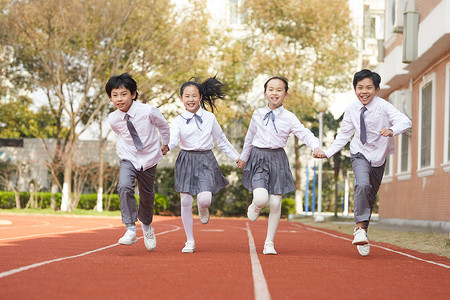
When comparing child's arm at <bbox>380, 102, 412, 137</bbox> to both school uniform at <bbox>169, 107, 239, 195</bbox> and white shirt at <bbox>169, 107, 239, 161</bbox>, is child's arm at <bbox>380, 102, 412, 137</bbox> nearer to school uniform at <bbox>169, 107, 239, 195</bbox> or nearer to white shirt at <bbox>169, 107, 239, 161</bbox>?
school uniform at <bbox>169, 107, 239, 195</bbox>

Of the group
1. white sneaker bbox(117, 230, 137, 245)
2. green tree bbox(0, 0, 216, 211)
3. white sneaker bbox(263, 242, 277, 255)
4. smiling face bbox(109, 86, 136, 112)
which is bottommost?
white sneaker bbox(263, 242, 277, 255)

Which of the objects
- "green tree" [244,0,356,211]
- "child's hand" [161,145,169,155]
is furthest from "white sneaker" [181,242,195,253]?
"green tree" [244,0,356,211]

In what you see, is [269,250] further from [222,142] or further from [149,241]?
[222,142]

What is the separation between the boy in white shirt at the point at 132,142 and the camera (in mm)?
8516

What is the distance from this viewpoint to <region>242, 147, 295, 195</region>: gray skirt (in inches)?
360

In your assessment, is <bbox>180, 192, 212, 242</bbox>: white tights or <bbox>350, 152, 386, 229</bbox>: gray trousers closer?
<bbox>350, 152, 386, 229</bbox>: gray trousers

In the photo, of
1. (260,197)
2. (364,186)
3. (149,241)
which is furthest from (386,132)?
(149,241)

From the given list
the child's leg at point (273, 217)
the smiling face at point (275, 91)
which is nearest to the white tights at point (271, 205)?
the child's leg at point (273, 217)

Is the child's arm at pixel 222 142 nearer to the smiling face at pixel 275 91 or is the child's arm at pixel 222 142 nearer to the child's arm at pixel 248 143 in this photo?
the child's arm at pixel 248 143

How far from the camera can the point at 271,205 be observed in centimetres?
918

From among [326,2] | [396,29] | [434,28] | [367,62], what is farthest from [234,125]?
[434,28]

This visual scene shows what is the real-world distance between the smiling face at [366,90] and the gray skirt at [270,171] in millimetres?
1245

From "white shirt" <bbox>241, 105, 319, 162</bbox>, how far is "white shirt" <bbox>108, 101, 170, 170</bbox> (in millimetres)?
1312

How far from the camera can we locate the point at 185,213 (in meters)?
9.35
